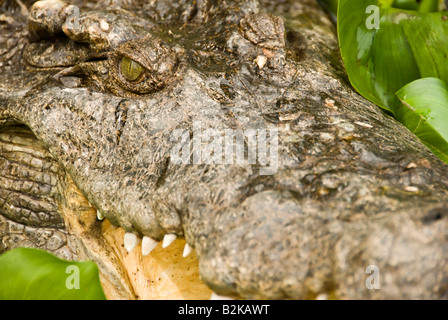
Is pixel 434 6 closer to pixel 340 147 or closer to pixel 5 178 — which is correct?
pixel 340 147

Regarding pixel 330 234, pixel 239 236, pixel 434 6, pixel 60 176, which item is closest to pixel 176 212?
pixel 239 236

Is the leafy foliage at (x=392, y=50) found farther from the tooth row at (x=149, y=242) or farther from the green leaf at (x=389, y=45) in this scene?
the tooth row at (x=149, y=242)

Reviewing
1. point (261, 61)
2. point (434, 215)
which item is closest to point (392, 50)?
point (261, 61)

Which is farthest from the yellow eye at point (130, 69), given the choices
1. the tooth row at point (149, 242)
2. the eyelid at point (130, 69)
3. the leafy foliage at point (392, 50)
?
the leafy foliage at point (392, 50)

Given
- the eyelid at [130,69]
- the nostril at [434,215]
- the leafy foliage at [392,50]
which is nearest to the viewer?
the nostril at [434,215]

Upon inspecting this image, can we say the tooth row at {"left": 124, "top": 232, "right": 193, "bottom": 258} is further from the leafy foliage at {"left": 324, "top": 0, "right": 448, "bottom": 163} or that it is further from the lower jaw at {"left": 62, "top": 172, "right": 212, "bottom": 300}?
the leafy foliage at {"left": 324, "top": 0, "right": 448, "bottom": 163}
